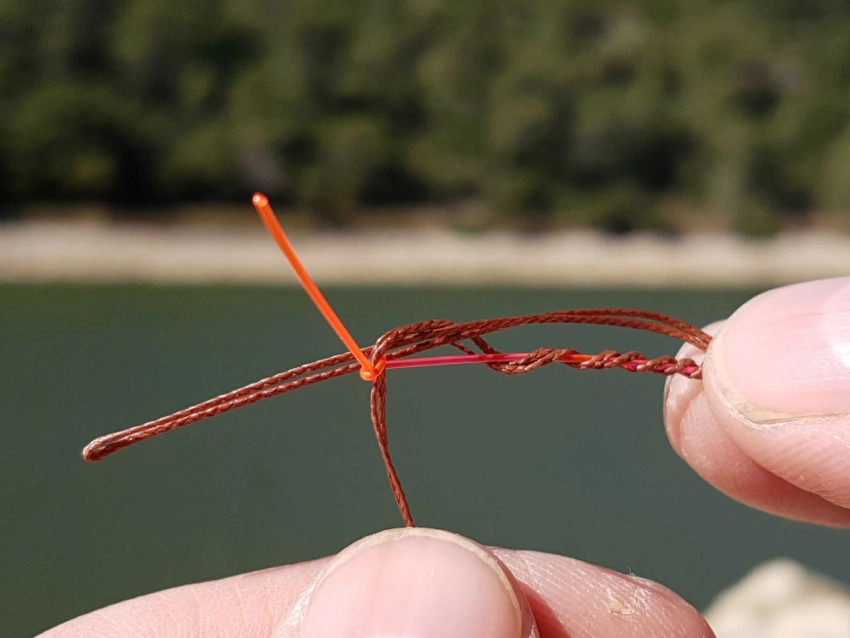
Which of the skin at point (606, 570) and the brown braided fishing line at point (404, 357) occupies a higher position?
the brown braided fishing line at point (404, 357)

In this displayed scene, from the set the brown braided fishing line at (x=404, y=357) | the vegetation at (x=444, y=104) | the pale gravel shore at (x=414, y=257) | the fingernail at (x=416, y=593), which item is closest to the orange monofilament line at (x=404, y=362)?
the brown braided fishing line at (x=404, y=357)

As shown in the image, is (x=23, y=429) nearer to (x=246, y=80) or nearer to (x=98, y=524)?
(x=98, y=524)

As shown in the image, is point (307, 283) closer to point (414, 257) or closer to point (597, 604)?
point (597, 604)

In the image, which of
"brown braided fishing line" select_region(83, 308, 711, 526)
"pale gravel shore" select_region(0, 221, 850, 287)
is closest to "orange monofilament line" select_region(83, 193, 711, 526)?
"brown braided fishing line" select_region(83, 308, 711, 526)

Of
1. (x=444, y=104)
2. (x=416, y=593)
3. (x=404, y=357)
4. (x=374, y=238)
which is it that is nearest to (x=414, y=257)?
(x=374, y=238)

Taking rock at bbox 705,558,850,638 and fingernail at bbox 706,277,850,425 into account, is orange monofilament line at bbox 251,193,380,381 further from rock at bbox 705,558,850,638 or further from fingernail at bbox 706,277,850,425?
rock at bbox 705,558,850,638

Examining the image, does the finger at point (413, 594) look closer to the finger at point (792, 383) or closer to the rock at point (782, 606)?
the finger at point (792, 383)
